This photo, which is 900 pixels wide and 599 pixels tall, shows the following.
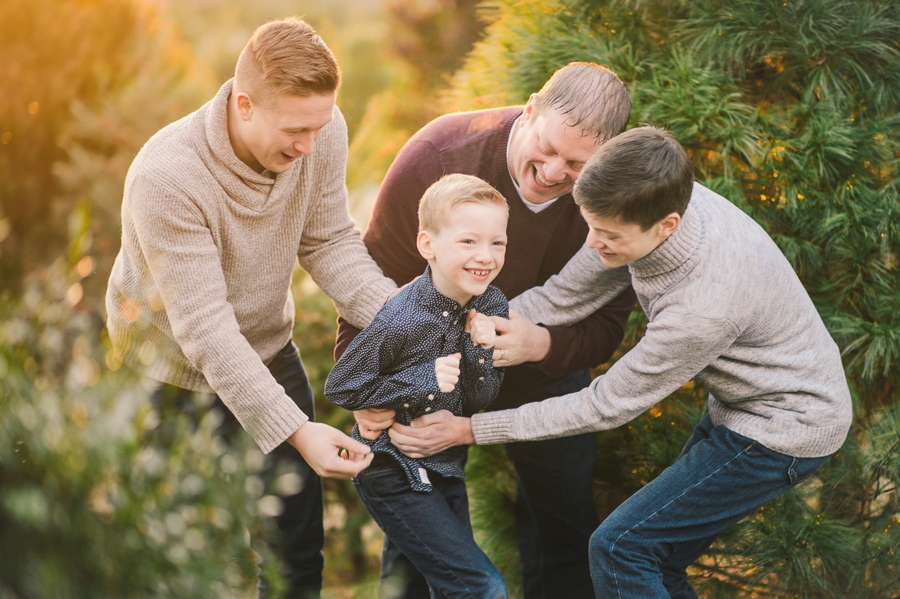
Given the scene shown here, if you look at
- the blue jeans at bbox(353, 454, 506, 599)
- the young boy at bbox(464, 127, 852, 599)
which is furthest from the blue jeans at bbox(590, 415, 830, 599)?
the blue jeans at bbox(353, 454, 506, 599)

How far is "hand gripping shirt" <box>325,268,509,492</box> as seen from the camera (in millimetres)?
1907

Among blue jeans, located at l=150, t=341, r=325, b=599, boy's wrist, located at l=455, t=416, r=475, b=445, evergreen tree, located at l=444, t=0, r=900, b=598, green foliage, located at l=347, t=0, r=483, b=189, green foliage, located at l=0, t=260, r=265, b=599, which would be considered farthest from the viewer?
green foliage, located at l=347, t=0, r=483, b=189

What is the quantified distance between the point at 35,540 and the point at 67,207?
6.23 m

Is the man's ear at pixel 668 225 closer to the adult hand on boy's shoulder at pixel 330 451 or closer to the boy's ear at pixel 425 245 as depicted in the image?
the boy's ear at pixel 425 245

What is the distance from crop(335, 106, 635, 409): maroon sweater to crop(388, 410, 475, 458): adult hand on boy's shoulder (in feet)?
1.31

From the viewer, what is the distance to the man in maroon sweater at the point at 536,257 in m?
2.00

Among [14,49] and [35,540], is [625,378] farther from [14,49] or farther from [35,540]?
[14,49]

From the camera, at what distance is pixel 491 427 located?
210 centimetres

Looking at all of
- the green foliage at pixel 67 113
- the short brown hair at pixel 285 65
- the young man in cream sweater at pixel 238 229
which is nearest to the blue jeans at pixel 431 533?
the young man in cream sweater at pixel 238 229

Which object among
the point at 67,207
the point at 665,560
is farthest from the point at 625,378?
the point at 67,207

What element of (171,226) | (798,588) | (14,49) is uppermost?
(171,226)

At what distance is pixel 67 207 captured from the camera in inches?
252

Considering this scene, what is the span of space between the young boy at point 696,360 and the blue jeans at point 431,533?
25 centimetres

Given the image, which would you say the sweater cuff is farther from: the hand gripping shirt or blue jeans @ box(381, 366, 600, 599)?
blue jeans @ box(381, 366, 600, 599)
